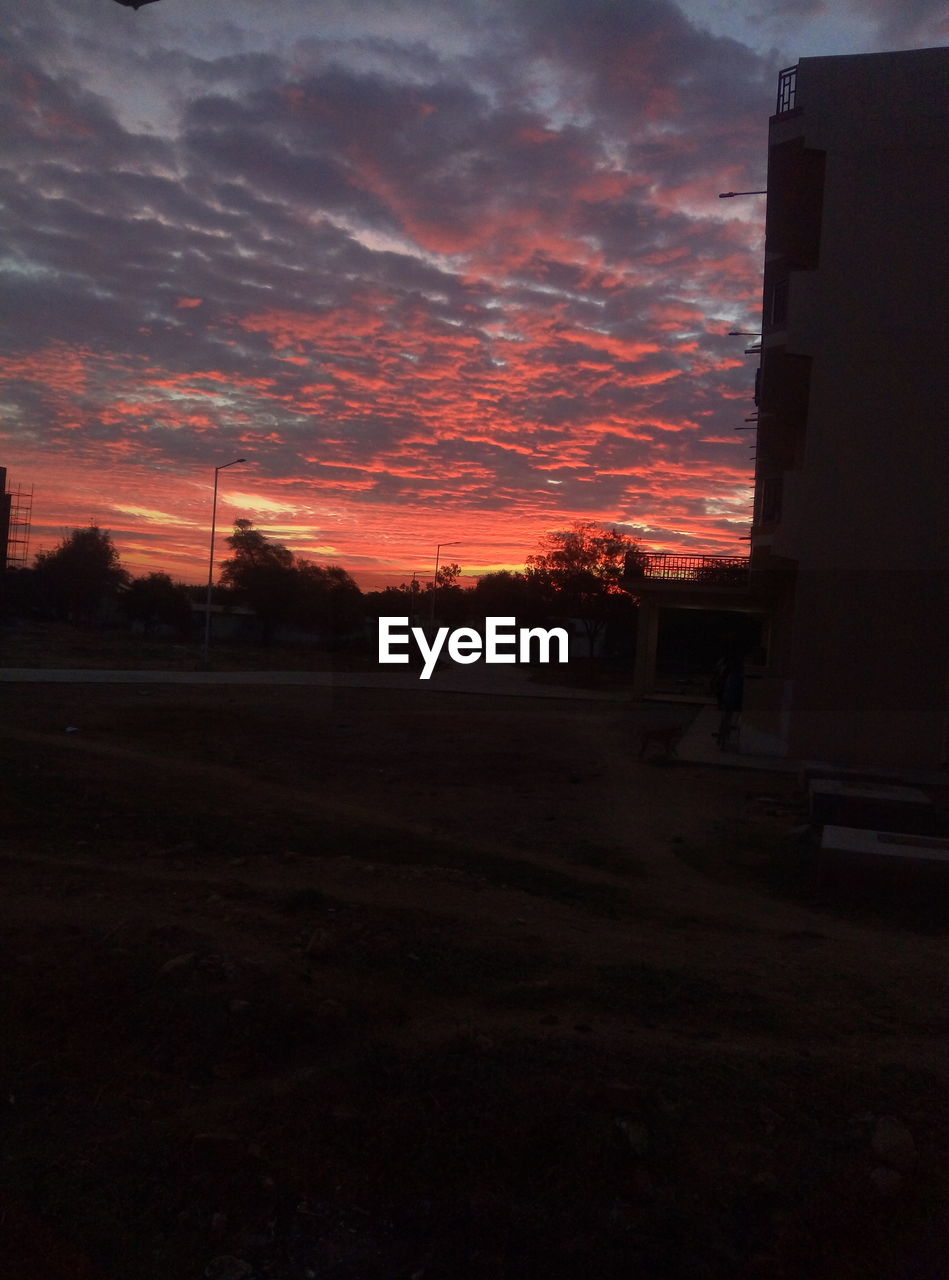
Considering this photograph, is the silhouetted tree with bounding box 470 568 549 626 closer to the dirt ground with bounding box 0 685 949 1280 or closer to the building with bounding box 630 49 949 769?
the building with bounding box 630 49 949 769

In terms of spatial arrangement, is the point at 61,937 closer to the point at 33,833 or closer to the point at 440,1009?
the point at 440,1009

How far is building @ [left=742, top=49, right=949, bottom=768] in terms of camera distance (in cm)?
1589

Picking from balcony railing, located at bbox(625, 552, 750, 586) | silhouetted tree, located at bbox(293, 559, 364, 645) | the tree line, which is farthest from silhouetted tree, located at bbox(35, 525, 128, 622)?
balcony railing, located at bbox(625, 552, 750, 586)

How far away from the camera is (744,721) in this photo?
2550 cm

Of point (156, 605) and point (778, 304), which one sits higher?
point (778, 304)

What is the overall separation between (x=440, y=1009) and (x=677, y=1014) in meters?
1.19

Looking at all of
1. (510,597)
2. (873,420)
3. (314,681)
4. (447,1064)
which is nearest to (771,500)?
(873,420)

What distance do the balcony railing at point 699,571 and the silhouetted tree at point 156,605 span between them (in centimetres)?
4893

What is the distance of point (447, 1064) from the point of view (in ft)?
13.4

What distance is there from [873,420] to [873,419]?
0.05ft

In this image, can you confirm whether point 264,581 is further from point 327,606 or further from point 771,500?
point 771,500

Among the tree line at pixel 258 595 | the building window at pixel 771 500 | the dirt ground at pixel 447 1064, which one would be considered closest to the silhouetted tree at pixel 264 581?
the tree line at pixel 258 595

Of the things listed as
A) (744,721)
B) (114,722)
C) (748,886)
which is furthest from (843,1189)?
(744,721)

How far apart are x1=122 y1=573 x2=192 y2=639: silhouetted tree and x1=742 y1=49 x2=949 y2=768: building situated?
62321 millimetres
